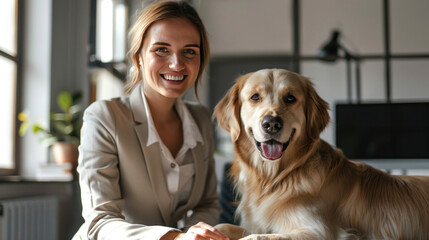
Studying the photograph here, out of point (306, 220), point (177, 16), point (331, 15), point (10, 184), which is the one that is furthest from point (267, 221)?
point (331, 15)

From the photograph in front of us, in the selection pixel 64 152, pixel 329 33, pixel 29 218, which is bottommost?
pixel 29 218

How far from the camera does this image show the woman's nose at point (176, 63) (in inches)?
61.9

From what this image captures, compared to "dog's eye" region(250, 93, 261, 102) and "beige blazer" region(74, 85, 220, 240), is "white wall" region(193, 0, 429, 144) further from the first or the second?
"dog's eye" region(250, 93, 261, 102)

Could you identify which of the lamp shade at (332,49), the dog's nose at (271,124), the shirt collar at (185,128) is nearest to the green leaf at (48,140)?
the shirt collar at (185,128)

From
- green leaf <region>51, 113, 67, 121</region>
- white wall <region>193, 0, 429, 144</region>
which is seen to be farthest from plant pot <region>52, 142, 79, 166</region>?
white wall <region>193, 0, 429, 144</region>

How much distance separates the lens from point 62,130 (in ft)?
12.5

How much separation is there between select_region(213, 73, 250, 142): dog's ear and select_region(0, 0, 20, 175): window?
2.53 metres

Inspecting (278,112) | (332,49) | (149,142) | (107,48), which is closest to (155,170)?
(149,142)

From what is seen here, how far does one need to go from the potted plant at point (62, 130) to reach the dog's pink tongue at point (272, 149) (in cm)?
269

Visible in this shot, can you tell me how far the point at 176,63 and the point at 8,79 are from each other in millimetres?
2664

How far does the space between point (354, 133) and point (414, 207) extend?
109 inches

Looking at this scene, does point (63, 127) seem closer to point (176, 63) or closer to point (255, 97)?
point (176, 63)

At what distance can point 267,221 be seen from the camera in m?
1.40

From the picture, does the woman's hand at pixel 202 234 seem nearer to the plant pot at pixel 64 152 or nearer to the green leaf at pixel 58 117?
the plant pot at pixel 64 152
